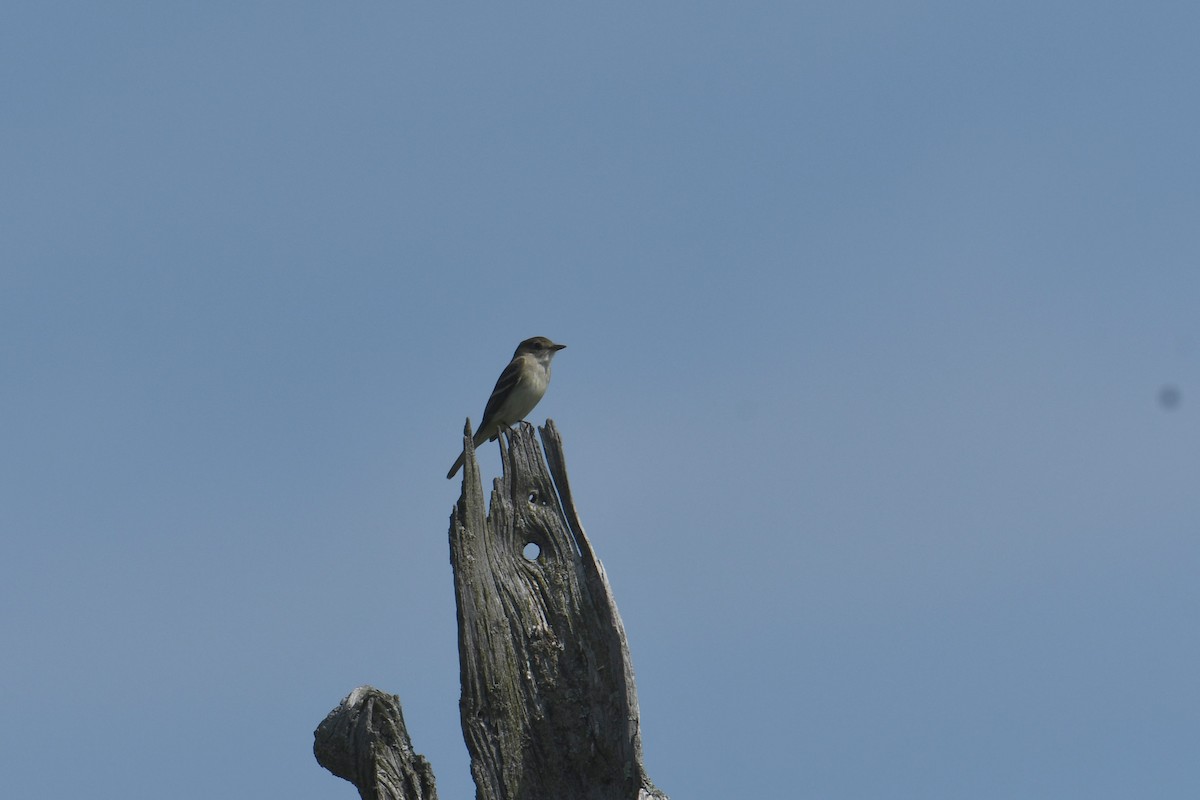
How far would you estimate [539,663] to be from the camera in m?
11.7

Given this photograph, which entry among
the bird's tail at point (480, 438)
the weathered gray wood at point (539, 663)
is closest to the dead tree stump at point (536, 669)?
the weathered gray wood at point (539, 663)

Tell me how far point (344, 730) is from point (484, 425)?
898cm

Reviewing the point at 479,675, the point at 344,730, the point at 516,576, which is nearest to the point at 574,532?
the point at 516,576

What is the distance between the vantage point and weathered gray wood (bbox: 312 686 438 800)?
11.0 meters

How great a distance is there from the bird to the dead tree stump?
22.7 feet

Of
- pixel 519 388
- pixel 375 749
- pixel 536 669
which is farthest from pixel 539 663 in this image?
pixel 519 388

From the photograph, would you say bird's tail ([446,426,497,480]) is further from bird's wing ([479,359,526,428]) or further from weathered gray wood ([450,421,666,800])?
weathered gray wood ([450,421,666,800])

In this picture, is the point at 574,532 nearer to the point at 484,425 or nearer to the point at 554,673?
the point at 554,673

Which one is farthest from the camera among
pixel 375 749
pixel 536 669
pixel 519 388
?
pixel 519 388

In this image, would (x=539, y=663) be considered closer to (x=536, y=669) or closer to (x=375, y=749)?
(x=536, y=669)

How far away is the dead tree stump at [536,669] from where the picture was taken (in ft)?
37.4

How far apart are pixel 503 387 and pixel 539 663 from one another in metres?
→ 8.06

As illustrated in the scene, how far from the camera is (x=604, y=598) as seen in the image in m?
11.8

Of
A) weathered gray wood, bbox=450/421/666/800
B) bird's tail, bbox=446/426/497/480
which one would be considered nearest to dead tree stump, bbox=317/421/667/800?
weathered gray wood, bbox=450/421/666/800
